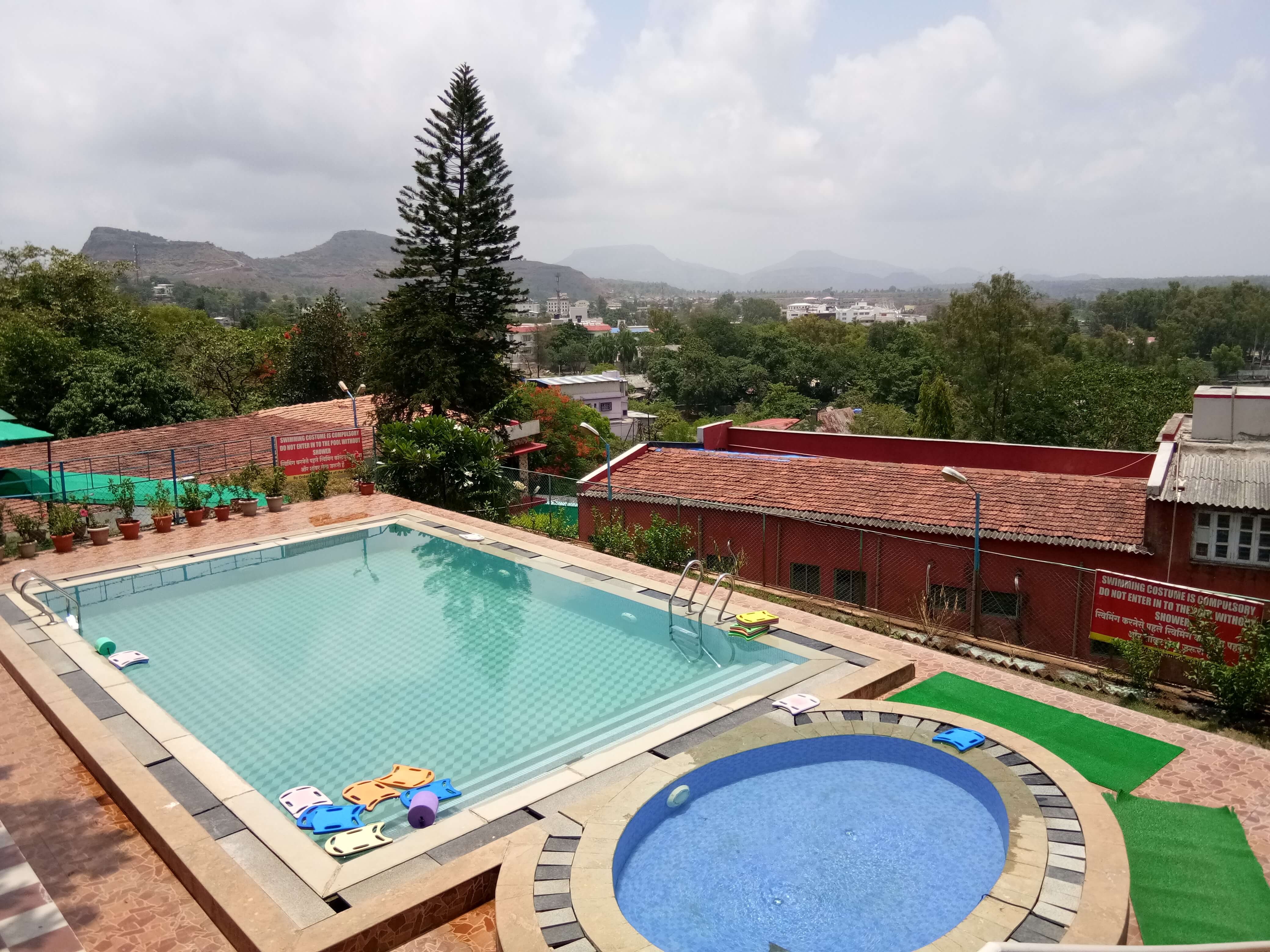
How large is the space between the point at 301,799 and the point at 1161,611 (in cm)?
830

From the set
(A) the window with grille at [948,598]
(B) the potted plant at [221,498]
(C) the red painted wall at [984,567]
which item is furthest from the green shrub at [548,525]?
(A) the window with grille at [948,598]

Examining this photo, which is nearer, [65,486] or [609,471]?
[65,486]

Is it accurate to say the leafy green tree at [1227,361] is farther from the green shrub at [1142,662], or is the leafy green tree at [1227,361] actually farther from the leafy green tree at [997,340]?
the green shrub at [1142,662]

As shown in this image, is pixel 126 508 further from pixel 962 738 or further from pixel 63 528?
pixel 962 738

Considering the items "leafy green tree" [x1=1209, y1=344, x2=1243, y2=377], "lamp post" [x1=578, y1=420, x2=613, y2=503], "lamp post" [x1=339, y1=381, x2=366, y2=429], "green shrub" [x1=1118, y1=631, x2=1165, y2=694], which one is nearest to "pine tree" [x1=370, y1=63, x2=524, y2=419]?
"lamp post" [x1=339, y1=381, x2=366, y2=429]

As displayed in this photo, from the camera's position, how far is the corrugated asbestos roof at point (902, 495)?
1287 cm

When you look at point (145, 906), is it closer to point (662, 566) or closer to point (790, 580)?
point (662, 566)

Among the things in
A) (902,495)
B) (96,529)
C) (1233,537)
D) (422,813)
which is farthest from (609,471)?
(422,813)

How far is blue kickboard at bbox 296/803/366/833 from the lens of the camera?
5645 mm

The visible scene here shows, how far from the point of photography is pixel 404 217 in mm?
23000

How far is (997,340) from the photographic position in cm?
3053

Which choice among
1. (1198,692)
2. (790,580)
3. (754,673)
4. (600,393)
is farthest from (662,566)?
(600,393)

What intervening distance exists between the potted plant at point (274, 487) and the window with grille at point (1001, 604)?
36.5ft

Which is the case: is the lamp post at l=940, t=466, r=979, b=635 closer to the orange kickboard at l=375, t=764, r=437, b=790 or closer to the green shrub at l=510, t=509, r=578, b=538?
the green shrub at l=510, t=509, r=578, b=538
